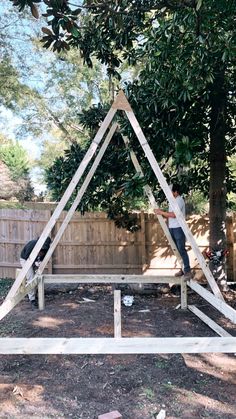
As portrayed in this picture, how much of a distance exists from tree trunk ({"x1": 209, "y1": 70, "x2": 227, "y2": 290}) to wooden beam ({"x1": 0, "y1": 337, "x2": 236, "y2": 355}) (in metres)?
3.34

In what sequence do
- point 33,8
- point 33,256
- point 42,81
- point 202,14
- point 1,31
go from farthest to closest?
point 42,81 < point 1,31 < point 33,256 < point 202,14 < point 33,8

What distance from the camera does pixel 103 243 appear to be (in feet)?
26.4

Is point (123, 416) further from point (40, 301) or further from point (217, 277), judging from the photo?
point (217, 277)

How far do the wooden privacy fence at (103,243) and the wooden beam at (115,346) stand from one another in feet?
15.4

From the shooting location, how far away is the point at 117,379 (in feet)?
11.5

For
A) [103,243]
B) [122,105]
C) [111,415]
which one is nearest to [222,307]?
[111,415]

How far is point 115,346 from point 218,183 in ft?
13.0

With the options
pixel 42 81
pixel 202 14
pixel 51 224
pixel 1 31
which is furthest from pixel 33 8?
pixel 42 81

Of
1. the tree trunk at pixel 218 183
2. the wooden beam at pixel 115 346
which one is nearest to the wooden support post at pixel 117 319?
the wooden beam at pixel 115 346

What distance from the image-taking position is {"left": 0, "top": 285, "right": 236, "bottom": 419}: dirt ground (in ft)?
9.79

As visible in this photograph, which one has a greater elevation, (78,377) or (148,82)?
(148,82)

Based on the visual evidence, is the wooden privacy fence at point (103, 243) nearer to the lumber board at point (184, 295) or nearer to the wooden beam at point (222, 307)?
the lumber board at point (184, 295)

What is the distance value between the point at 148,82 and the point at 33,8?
102 inches

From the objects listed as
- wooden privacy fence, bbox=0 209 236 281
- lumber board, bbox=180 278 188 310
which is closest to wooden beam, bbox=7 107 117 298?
lumber board, bbox=180 278 188 310
